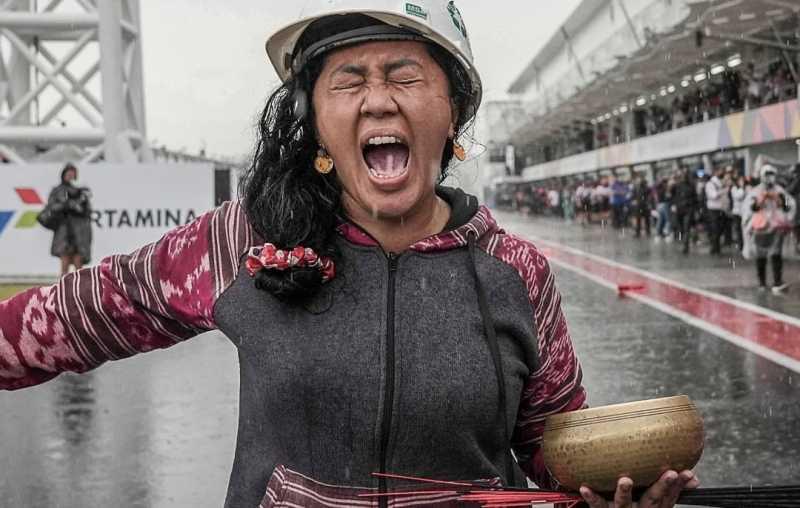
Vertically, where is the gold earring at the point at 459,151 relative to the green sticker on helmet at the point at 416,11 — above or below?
below

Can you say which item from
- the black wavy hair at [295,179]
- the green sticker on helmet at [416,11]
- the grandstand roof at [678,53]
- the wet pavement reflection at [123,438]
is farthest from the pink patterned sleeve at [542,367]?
the grandstand roof at [678,53]

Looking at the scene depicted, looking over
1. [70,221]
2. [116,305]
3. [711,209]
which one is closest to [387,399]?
[116,305]

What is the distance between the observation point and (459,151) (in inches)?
86.7

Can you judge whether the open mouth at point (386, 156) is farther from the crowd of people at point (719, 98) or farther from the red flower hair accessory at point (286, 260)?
the crowd of people at point (719, 98)

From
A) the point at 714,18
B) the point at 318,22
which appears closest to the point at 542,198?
the point at 714,18

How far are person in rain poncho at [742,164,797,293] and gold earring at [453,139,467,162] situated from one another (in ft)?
39.7

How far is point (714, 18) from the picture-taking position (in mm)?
23516

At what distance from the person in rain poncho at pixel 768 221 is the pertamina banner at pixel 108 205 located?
308 inches

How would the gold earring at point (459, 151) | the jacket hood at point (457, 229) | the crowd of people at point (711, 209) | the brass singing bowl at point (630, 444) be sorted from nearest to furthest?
the brass singing bowl at point (630, 444)
the jacket hood at point (457, 229)
the gold earring at point (459, 151)
the crowd of people at point (711, 209)

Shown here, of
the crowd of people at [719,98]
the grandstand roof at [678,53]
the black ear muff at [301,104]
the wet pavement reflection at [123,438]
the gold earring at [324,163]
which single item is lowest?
the wet pavement reflection at [123,438]

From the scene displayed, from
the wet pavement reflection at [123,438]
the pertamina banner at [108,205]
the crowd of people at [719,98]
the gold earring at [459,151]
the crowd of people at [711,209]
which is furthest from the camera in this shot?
the crowd of people at [719,98]

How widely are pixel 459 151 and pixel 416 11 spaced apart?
0.41 m

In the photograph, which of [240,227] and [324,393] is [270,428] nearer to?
[324,393]

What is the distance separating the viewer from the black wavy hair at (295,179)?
1922 mm
